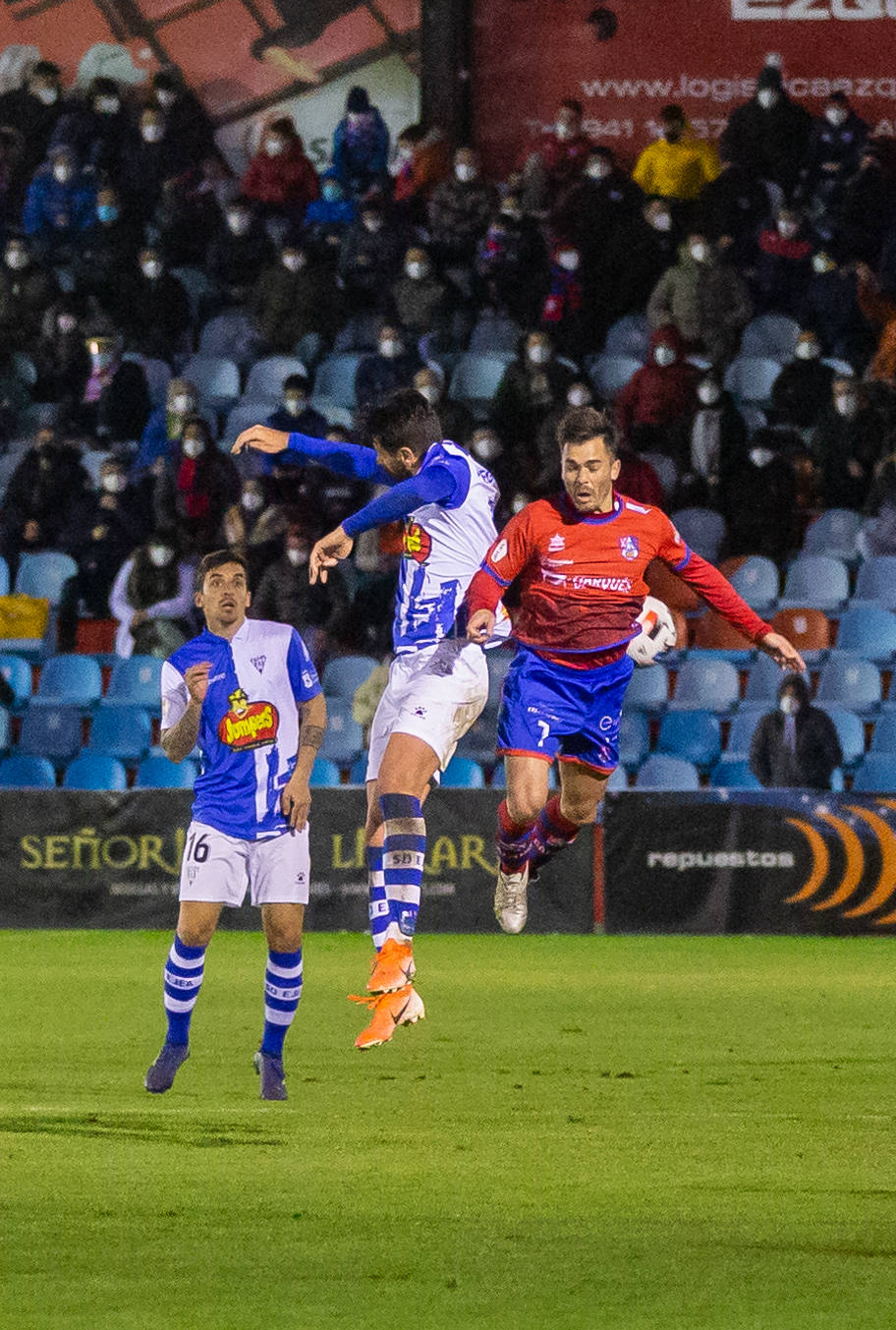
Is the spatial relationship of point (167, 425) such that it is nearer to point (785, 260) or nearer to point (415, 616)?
point (785, 260)

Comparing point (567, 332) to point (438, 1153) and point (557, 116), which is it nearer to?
point (557, 116)

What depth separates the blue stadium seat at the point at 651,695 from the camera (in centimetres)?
1891

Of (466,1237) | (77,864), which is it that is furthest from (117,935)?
(466,1237)

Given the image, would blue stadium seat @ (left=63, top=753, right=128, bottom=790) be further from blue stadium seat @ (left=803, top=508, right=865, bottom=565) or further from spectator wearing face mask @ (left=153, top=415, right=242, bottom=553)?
blue stadium seat @ (left=803, top=508, right=865, bottom=565)

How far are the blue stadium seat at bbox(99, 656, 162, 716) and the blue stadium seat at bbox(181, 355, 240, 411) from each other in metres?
3.58

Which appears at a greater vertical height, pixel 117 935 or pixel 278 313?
pixel 278 313

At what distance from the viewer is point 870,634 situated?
19.1m

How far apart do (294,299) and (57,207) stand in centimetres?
277

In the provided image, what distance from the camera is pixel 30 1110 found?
26.9 feet

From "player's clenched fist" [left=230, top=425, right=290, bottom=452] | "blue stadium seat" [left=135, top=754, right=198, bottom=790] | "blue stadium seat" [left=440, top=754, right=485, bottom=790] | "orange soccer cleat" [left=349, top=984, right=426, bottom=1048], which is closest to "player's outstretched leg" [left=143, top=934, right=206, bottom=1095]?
"orange soccer cleat" [left=349, top=984, right=426, bottom=1048]

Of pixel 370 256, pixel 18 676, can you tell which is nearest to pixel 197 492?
pixel 18 676

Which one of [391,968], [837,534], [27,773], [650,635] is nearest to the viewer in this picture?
[391,968]

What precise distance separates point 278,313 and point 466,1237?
53.7ft

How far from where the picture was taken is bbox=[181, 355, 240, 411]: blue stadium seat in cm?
2166
